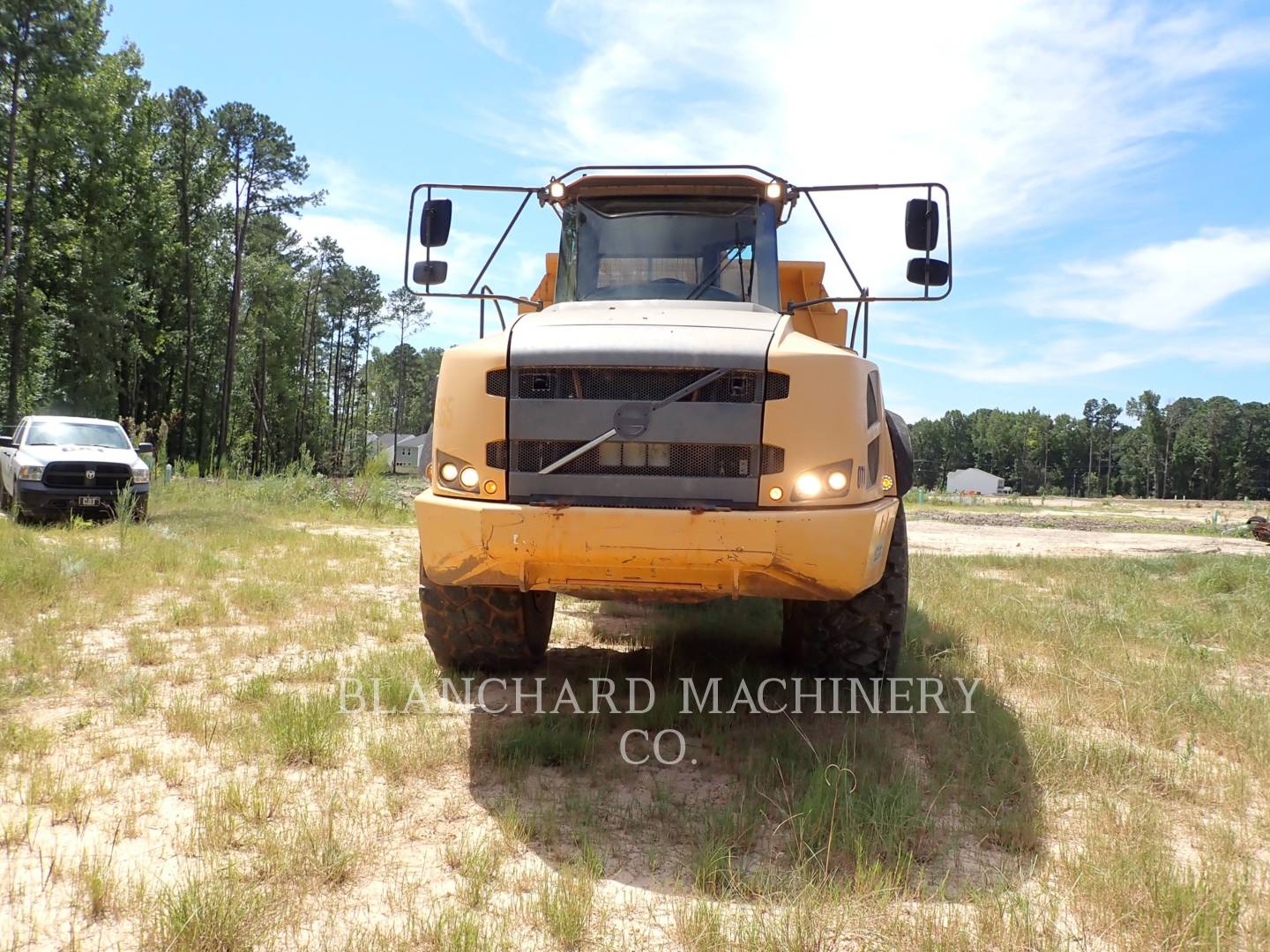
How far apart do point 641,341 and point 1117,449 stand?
475 feet

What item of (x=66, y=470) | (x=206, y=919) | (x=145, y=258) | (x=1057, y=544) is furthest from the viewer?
(x=145, y=258)

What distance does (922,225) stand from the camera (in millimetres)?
4305

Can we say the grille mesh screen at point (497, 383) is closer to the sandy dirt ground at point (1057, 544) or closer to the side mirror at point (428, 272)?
the side mirror at point (428, 272)

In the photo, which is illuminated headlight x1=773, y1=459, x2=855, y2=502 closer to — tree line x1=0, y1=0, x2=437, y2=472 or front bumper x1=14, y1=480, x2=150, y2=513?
front bumper x1=14, y1=480, x2=150, y2=513

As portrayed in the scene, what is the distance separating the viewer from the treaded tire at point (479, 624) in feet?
13.9

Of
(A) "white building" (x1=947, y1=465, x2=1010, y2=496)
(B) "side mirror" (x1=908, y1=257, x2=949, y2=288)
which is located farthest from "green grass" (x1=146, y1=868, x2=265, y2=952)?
(A) "white building" (x1=947, y1=465, x2=1010, y2=496)

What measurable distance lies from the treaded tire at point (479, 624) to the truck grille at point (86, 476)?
9.16 metres

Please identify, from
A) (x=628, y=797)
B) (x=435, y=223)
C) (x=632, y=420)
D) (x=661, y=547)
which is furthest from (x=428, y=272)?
(x=628, y=797)

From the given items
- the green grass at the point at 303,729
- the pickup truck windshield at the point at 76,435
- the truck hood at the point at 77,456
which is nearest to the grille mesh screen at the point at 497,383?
the green grass at the point at 303,729

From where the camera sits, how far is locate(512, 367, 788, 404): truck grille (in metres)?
3.29

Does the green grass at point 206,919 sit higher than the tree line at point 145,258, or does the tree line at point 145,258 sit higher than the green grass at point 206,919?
the tree line at point 145,258

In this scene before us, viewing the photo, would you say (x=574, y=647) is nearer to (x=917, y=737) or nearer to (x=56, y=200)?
(x=917, y=737)

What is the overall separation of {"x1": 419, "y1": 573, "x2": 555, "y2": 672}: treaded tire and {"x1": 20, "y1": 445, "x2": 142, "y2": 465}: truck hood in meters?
9.30

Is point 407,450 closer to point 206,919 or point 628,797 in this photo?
point 628,797
